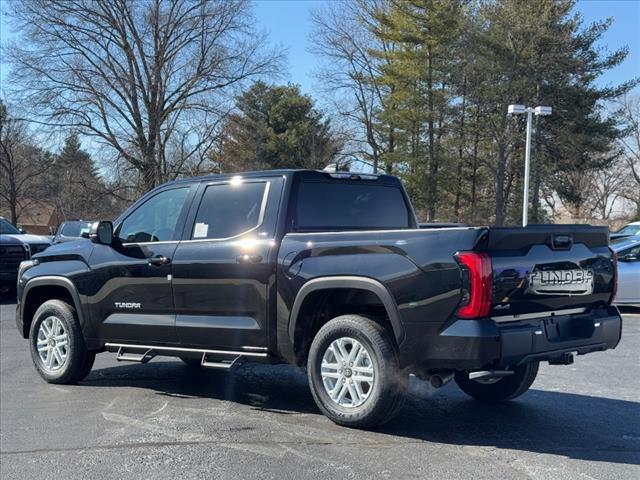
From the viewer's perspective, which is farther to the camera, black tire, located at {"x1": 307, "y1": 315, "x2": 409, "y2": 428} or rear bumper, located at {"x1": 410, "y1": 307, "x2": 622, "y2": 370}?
black tire, located at {"x1": 307, "y1": 315, "x2": 409, "y2": 428}

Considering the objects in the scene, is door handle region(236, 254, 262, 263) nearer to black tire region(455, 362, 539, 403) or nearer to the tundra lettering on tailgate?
black tire region(455, 362, 539, 403)

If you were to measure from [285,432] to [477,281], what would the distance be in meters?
1.93

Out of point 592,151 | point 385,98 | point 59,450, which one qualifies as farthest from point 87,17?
point 59,450

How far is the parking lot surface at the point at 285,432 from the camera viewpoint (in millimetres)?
4543

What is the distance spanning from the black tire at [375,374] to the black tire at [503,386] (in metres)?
1.16

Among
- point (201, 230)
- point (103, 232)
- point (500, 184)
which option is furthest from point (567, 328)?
point (500, 184)

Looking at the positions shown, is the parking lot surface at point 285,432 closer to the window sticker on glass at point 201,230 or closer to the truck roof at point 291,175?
the window sticker on glass at point 201,230

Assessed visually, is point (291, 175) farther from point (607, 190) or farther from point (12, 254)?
point (607, 190)

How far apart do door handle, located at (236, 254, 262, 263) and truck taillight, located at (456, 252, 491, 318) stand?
176 centimetres

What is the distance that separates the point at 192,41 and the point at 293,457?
31.7 m

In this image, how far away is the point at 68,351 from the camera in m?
7.01

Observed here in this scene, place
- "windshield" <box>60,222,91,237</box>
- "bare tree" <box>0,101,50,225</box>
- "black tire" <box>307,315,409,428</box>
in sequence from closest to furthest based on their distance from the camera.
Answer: "black tire" <box>307,315,409,428</box>
"windshield" <box>60,222,91,237</box>
"bare tree" <box>0,101,50,225</box>

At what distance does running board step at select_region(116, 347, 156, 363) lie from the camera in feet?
21.2

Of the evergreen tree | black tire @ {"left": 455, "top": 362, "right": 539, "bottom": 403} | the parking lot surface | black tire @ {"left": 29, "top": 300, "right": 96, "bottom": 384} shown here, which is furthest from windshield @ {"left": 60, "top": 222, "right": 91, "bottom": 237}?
the evergreen tree
